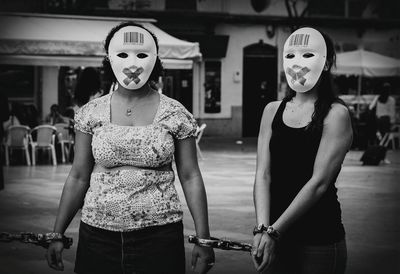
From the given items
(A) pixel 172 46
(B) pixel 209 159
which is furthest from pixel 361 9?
(A) pixel 172 46

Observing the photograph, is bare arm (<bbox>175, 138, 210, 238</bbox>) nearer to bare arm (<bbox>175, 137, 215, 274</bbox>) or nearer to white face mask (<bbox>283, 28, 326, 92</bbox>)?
bare arm (<bbox>175, 137, 215, 274</bbox>)

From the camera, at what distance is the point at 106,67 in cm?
374

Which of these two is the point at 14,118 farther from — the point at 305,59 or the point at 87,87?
the point at 305,59

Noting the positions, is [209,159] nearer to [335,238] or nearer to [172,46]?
[172,46]

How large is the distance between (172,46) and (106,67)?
12.7 m

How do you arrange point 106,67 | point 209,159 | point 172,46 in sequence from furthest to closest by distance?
point 209,159, point 172,46, point 106,67

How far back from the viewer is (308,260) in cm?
330

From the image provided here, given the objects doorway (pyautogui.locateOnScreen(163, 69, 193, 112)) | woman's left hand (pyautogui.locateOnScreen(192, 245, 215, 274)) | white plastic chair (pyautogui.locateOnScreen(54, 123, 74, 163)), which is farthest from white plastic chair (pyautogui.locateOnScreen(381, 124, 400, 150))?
woman's left hand (pyautogui.locateOnScreen(192, 245, 215, 274))

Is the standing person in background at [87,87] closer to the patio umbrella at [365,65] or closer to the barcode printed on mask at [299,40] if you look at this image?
the barcode printed on mask at [299,40]

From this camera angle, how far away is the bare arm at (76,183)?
141 inches

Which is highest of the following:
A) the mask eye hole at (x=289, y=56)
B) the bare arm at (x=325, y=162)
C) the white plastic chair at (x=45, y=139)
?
the mask eye hole at (x=289, y=56)

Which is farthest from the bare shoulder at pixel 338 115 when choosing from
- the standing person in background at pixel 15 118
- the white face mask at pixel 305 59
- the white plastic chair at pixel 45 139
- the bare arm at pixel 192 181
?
the standing person in background at pixel 15 118

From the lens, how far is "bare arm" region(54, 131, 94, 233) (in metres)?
3.57

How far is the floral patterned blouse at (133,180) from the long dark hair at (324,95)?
0.61m
